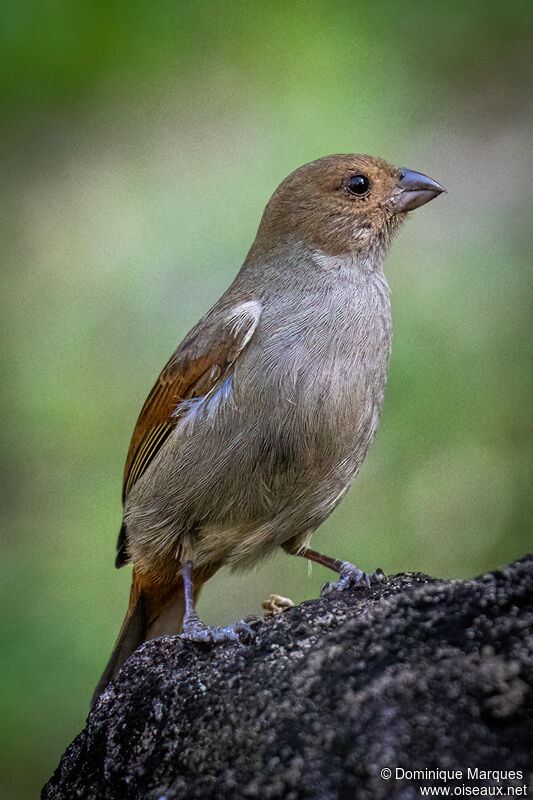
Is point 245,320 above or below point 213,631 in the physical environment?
above

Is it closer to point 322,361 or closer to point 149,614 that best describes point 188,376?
point 322,361

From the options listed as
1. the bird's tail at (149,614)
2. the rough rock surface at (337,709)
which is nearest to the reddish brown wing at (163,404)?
the bird's tail at (149,614)

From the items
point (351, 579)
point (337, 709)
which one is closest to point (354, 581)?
point (351, 579)

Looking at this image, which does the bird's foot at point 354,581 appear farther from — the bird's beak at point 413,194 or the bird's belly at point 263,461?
the bird's beak at point 413,194

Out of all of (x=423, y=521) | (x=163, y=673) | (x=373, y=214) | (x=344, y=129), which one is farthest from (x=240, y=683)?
(x=344, y=129)

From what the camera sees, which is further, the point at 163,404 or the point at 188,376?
the point at 163,404

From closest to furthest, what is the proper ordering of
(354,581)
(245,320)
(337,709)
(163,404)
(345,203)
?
(337,709)
(354,581)
(245,320)
(163,404)
(345,203)

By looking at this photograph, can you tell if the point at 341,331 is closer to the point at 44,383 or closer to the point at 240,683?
the point at 240,683
